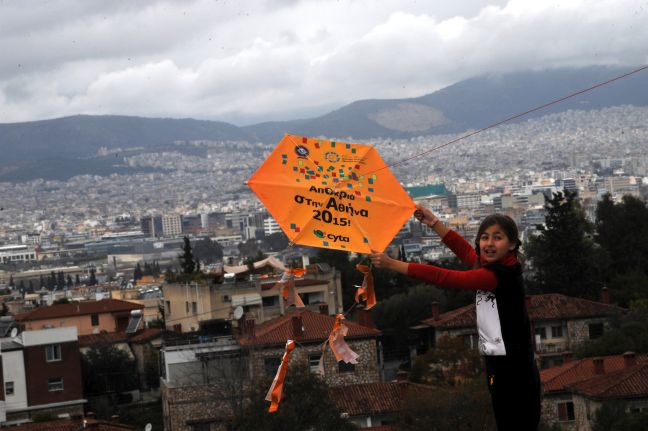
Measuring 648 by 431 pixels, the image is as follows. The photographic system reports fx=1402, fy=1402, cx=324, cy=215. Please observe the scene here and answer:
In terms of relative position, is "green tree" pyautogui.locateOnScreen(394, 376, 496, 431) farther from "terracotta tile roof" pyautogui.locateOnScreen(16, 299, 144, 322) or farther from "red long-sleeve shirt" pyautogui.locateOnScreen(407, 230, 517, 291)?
"terracotta tile roof" pyautogui.locateOnScreen(16, 299, 144, 322)

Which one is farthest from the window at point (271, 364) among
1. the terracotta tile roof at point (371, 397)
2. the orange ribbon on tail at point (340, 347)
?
the orange ribbon on tail at point (340, 347)

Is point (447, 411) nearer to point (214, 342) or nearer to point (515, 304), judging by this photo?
point (214, 342)

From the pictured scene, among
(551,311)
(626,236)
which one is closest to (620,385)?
(551,311)

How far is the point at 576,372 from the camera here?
27.3 metres

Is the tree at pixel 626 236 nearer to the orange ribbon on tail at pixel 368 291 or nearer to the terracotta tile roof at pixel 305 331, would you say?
the terracotta tile roof at pixel 305 331

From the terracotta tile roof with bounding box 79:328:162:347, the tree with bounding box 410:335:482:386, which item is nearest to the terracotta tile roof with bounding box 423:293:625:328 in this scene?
the tree with bounding box 410:335:482:386

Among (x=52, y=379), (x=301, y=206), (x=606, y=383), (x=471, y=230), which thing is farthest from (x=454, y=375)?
(x=471, y=230)

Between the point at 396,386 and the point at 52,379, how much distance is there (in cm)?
1160

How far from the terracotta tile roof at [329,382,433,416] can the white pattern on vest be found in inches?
792

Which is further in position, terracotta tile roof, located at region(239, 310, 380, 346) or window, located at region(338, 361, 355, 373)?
window, located at region(338, 361, 355, 373)

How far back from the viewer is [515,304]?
15.4 feet

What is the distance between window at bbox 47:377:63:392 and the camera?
34.6 m

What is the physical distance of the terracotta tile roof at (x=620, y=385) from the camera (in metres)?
23.7

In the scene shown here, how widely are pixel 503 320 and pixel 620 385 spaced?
1996 cm
